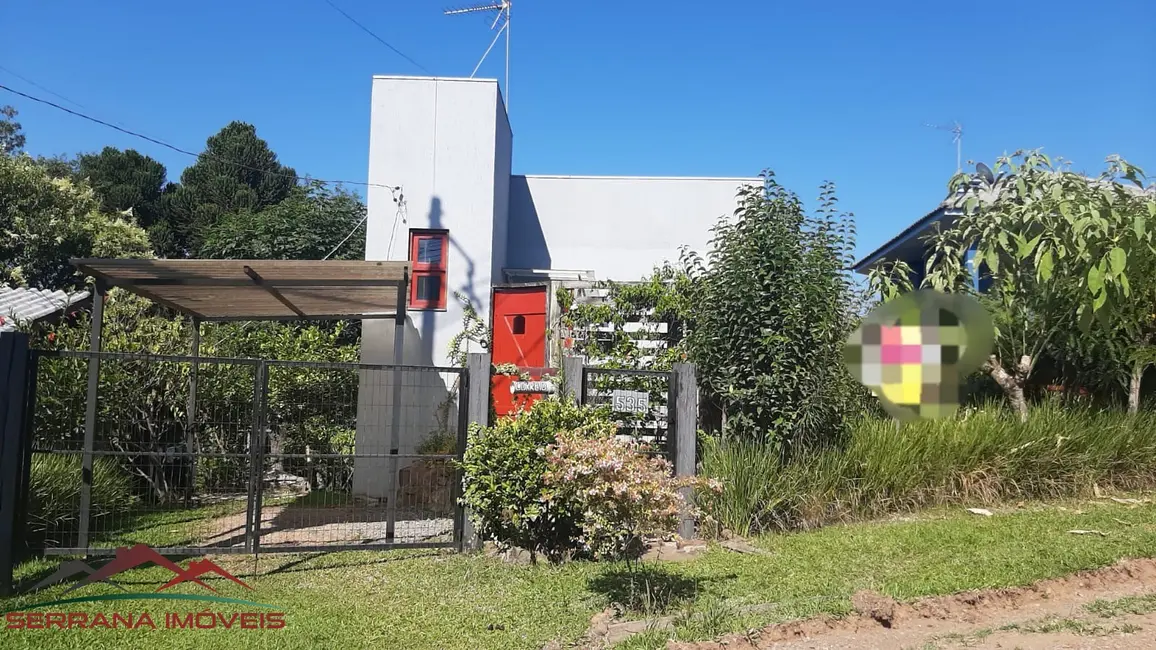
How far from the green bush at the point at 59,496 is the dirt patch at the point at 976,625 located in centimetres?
600

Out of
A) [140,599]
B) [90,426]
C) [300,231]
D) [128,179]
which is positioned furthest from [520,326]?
[128,179]

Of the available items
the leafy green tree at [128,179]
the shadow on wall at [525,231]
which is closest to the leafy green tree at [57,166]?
the leafy green tree at [128,179]

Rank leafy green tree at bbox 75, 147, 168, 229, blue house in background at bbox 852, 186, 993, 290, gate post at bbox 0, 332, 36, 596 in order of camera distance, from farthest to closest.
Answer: leafy green tree at bbox 75, 147, 168, 229, blue house in background at bbox 852, 186, 993, 290, gate post at bbox 0, 332, 36, 596

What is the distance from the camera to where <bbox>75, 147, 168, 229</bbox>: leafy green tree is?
2992cm

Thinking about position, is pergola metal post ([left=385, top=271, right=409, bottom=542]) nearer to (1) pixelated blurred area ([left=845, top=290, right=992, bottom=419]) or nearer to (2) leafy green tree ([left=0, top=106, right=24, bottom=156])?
(1) pixelated blurred area ([left=845, top=290, right=992, bottom=419])

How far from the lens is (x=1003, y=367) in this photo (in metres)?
9.81

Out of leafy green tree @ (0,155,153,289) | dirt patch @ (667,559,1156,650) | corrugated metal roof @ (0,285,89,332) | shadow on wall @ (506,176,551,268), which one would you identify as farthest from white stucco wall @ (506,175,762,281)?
leafy green tree @ (0,155,153,289)

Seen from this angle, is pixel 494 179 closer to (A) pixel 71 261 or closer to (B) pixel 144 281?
(B) pixel 144 281

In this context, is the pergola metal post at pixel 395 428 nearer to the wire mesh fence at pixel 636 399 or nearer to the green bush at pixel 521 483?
the green bush at pixel 521 483

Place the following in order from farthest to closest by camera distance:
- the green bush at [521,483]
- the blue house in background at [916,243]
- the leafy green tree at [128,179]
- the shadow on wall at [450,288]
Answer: the leafy green tree at [128,179]
the shadow on wall at [450,288]
the blue house in background at [916,243]
the green bush at [521,483]

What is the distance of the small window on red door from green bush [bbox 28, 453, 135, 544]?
478cm

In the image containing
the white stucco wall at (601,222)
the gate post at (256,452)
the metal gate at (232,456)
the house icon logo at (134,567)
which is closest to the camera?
the house icon logo at (134,567)

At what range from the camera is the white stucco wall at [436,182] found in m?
11.9

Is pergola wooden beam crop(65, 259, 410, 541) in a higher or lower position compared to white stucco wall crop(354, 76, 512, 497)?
lower
